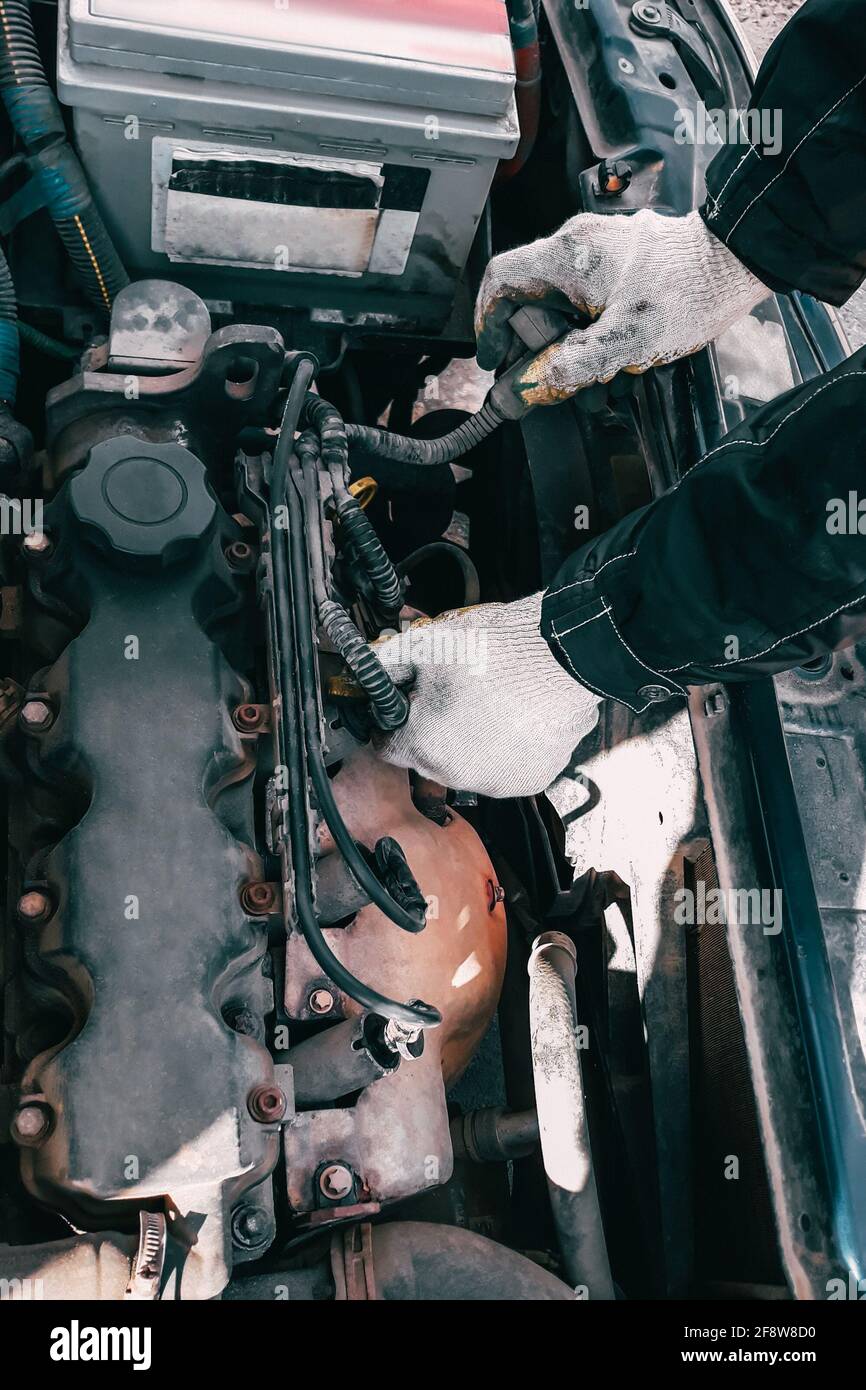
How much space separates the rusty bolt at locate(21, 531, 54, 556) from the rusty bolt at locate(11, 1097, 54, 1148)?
0.68 m

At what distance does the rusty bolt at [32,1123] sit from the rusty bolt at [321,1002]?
0.33 meters

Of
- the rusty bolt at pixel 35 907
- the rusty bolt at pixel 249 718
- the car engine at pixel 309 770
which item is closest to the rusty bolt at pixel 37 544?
the car engine at pixel 309 770

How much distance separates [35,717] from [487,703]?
0.59m

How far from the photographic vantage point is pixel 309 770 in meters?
1.46

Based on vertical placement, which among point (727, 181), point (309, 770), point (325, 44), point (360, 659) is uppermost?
point (325, 44)

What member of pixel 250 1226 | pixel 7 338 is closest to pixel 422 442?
pixel 7 338

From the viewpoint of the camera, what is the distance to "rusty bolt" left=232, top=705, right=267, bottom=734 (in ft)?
4.91

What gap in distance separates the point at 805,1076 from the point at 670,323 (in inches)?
43.2

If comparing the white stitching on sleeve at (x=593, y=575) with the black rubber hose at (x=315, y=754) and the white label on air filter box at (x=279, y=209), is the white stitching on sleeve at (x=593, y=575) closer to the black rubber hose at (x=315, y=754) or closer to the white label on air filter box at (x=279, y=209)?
the black rubber hose at (x=315, y=754)

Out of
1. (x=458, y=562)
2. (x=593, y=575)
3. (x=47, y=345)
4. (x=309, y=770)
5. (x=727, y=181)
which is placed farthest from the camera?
(x=458, y=562)

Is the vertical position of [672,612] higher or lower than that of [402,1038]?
higher

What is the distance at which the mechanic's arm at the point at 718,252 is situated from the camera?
1591 mm

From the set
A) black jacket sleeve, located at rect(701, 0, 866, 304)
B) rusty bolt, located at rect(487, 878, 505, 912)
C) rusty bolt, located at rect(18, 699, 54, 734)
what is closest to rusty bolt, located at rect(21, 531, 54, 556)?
rusty bolt, located at rect(18, 699, 54, 734)

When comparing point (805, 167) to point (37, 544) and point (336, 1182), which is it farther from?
point (336, 1182)
